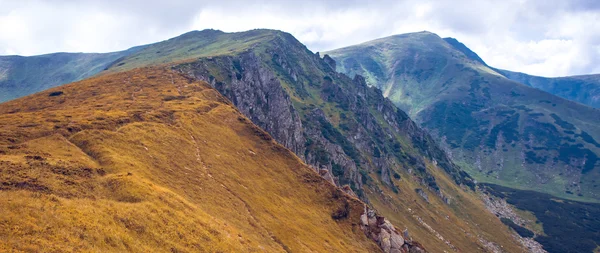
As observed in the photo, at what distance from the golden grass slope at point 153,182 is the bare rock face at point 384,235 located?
9.76 feet

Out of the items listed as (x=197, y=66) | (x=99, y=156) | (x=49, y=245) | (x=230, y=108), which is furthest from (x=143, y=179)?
(x=197, y=66)

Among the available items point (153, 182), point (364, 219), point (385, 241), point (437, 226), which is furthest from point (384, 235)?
point (437, 226)

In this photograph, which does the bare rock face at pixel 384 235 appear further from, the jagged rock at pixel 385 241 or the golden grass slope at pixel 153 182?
the golden grass slope at pixel 153 182

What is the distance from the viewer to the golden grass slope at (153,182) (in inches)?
1636

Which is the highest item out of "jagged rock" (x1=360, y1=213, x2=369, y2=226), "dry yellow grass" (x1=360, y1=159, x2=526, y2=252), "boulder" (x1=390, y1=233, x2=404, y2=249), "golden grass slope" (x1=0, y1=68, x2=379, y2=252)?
"golden grass slope" (x1=0, y1=68, x2=379, y2=252)

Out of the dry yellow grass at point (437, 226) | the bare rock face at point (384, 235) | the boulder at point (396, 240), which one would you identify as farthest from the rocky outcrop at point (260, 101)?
the boulder at point (396, 240)

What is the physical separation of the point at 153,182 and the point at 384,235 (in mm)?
60031

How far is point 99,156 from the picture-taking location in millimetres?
61531

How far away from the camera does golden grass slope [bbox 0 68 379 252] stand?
136ft

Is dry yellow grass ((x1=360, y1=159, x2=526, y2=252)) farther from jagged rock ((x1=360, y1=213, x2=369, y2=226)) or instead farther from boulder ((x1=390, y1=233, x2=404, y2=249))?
jagged rock ((x1=360, y1=213, x2=369, y2=226))

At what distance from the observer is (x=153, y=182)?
59.9 metres

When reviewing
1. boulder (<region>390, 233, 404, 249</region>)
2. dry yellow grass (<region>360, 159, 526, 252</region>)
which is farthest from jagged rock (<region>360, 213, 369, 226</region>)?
dry yellow grass (<region>360, 159, 526, 252</region>)

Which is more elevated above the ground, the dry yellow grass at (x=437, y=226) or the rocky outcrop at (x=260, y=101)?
the rocky outcrop at (x=260, y=101)

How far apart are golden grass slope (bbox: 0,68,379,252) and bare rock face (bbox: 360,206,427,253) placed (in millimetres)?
2974
